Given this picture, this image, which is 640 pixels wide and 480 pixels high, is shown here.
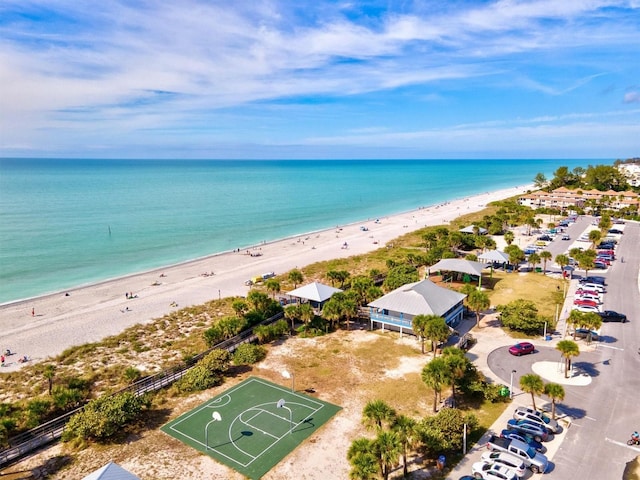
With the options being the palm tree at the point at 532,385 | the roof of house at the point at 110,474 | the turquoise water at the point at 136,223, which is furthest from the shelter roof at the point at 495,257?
the roof of house at the point at 110,474

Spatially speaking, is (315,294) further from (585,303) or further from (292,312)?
(585,303)

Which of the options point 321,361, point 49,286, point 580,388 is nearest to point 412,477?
point 321,361

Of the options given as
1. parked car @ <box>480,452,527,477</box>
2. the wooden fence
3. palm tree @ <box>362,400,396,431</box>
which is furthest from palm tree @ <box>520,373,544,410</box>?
the wooden fence

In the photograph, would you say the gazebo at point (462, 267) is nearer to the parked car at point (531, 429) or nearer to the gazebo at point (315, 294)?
the gazebo at point (315, 294)

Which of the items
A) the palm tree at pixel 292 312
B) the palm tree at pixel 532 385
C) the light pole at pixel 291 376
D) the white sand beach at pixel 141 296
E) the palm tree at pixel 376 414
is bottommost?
the white sand beach at pixel 141 296

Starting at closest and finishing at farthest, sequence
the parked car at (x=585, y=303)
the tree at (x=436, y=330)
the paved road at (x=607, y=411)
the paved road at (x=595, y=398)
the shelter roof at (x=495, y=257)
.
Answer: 1. the paved road at (x=607, y=411)
2. the paved road at (x=595, y=398)
3. the tree at (x=436, y=330)
4. the parked car at (x=585, y=303)
5. the shelter roof at (x=495, y=257)

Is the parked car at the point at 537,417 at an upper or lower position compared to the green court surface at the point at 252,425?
upper

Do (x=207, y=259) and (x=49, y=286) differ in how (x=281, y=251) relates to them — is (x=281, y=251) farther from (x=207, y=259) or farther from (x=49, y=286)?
(x=49, y=286)
